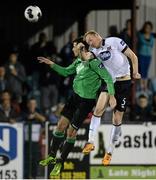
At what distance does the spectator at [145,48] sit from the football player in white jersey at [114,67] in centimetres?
575

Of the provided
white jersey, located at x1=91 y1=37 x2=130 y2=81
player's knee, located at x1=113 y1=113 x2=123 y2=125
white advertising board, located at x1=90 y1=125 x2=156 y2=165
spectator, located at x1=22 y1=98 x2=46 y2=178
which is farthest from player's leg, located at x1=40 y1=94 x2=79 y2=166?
white advertising board, located at x1=90 y1=125 x2=156 y2=165

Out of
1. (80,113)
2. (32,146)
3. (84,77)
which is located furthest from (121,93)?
(32,146)

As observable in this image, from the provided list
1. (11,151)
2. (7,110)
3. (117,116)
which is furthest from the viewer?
(7,110)

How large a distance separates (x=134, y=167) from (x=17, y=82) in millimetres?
3834

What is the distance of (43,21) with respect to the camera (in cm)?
2933

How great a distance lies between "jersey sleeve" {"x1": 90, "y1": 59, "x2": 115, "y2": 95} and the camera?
64.7ft

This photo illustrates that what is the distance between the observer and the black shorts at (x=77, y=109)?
20578 mm

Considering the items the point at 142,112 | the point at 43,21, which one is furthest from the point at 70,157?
the point at 43,21

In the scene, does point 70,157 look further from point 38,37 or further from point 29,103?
point 38,37

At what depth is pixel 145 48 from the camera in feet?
87.2

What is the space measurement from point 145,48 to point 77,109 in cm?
632

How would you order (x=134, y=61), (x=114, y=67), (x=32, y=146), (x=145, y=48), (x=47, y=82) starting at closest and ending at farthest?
(x=134, y=61)
(x=114, y=67)
(x=32, y=146)
(x=47, y=82)
(x=145, y=48)

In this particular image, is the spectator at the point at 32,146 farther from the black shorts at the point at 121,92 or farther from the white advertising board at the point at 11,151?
the black shorts at the point at 121,92

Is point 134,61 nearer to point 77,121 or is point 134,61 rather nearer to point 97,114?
point 97,114
